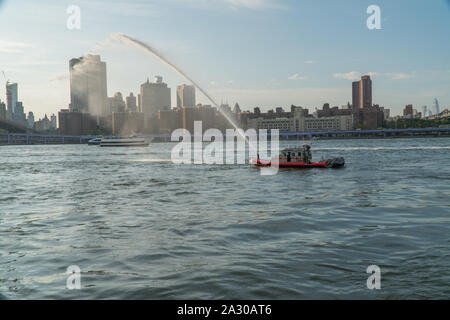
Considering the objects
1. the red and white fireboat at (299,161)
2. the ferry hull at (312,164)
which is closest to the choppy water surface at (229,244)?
the ferry hull at (312,164)

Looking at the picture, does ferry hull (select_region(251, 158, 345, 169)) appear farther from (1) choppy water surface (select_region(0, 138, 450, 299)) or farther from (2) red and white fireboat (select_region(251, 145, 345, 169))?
(1) choppy water surface (select_region(0, 138, 450, 299))

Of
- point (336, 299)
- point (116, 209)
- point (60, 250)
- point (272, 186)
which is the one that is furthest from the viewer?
point (272, 186)

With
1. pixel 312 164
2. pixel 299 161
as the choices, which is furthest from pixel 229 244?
pixel 312 164

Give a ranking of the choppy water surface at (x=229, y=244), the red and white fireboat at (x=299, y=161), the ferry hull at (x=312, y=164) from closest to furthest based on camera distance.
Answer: the choppy water surface at (x=229, y=244) → the ferry hull at (x=312, y=164) → the red and white fireboat at (x=299, y=161)

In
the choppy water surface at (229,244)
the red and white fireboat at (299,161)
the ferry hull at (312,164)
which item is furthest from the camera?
the red and white fireboat at (299,161)

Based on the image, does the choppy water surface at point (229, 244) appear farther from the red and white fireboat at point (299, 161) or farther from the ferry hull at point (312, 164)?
the red and white fireboat at point (299, 161)

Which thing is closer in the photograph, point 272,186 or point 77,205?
point 77,205

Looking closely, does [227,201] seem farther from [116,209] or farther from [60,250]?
[60,250]

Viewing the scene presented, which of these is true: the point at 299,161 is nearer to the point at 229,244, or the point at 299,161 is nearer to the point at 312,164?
the point at 312,164

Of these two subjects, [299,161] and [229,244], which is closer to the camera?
[229,244]

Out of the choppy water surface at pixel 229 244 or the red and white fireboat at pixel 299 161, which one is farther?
the red and white fireboat at pixel 299 161
